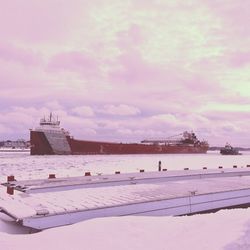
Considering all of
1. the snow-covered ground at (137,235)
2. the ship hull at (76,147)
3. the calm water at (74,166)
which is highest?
the ship hull at (76,147)

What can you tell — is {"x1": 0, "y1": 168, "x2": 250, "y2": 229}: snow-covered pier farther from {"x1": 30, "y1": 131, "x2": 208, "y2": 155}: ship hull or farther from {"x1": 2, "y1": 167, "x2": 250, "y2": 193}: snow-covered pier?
{"x1": 30, "y1": 131, "x2": 208, "y2": 155}: ship hull

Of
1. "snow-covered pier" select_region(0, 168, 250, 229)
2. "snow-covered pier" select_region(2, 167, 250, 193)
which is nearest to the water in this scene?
"snow-covered pier" select_region(0, 168, 250, 229)

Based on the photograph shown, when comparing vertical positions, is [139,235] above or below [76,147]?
below

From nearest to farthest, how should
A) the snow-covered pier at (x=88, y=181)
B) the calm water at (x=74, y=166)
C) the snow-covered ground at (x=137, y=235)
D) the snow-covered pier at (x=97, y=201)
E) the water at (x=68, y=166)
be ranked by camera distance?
the snow-covered ground at (x=137, y=235), the snow-covered pier at (x=97, y=201), the snow-covered pier at (x=88, y=181), the water at (x=68, y=166), the calm water at (x=74, y=166)

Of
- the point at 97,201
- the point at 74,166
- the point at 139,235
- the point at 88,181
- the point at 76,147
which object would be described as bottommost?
the point at 74,166

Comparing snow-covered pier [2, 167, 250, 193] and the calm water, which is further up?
snow-covered pier [2, 167, 250, 193]

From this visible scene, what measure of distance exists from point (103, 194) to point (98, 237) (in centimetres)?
388

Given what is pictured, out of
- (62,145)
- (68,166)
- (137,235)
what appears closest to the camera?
(137,235)

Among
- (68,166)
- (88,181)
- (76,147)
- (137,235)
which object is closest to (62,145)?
(76,147)

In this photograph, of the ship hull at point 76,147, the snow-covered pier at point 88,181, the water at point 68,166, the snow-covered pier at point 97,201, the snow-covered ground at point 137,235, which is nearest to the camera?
the snow-covered ground at point 137,235

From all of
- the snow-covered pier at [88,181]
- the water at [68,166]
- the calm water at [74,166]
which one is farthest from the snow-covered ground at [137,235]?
the calm water at [74,166]

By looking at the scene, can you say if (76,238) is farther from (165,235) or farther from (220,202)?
(220,202)

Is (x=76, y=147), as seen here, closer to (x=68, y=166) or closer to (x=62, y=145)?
(x=62, y=145)

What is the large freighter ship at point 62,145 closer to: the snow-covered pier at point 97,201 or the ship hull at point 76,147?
the ship hull at point 76,147
